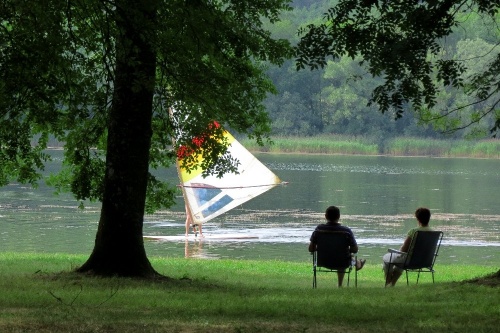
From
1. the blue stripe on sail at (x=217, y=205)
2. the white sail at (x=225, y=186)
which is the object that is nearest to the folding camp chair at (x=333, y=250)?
the white sail at (x=225, y=186)

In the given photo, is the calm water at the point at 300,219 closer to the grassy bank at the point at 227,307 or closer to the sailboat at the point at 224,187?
the sailboat at the point at 224,187

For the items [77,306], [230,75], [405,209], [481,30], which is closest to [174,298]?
[77,306]

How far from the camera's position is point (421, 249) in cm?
1119

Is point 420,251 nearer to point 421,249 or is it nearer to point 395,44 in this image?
point 421,249

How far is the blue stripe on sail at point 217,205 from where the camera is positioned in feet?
93.2

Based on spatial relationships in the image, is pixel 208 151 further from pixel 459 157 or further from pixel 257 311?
pixel 459 157

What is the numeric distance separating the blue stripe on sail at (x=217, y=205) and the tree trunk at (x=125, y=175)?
1679cm

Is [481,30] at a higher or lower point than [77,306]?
higher

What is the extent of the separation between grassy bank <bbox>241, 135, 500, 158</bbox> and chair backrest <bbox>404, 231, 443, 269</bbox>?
2939 inches

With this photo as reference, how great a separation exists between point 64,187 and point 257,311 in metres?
7.29

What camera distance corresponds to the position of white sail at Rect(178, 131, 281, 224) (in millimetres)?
28031

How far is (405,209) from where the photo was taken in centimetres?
3600

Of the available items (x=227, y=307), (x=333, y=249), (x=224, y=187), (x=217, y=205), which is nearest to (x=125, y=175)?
(x=333, y=249)

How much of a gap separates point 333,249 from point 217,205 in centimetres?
1804
